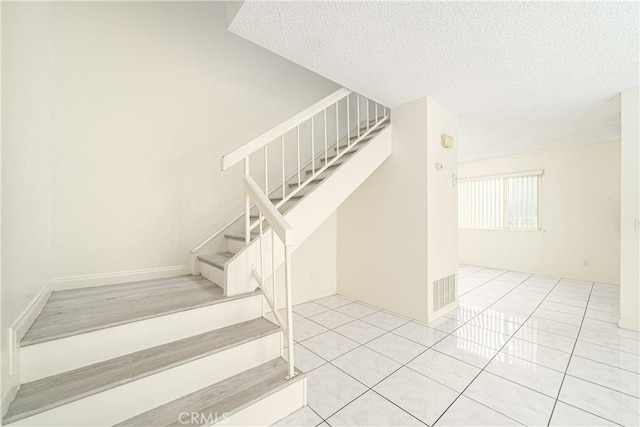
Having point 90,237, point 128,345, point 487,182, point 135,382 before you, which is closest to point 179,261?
point 90,237

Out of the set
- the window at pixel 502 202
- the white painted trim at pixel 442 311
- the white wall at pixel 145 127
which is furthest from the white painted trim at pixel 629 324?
the white wall at pixel 145 127

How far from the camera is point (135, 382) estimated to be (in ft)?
4.07

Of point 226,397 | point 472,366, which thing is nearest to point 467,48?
point 472,366

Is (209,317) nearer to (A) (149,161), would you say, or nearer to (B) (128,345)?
(B) (128,345)

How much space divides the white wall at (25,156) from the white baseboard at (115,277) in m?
0.19

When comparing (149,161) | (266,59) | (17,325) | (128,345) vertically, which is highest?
(266,59)

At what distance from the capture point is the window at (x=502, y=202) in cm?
495

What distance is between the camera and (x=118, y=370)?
4.23 ft

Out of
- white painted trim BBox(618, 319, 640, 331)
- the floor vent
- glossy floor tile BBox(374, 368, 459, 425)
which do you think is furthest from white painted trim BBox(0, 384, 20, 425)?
white painted trim BBox(618, 319, 640, 331)

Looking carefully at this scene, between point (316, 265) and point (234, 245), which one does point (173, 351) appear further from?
point (316, 265)

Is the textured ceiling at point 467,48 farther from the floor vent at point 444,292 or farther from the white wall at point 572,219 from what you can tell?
the floor vent at point 444,292

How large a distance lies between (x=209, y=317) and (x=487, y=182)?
6.11 meters

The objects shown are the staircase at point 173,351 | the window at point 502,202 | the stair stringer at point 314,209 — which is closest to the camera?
the staircase at point 173,351

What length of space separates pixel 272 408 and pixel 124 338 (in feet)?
3.10
